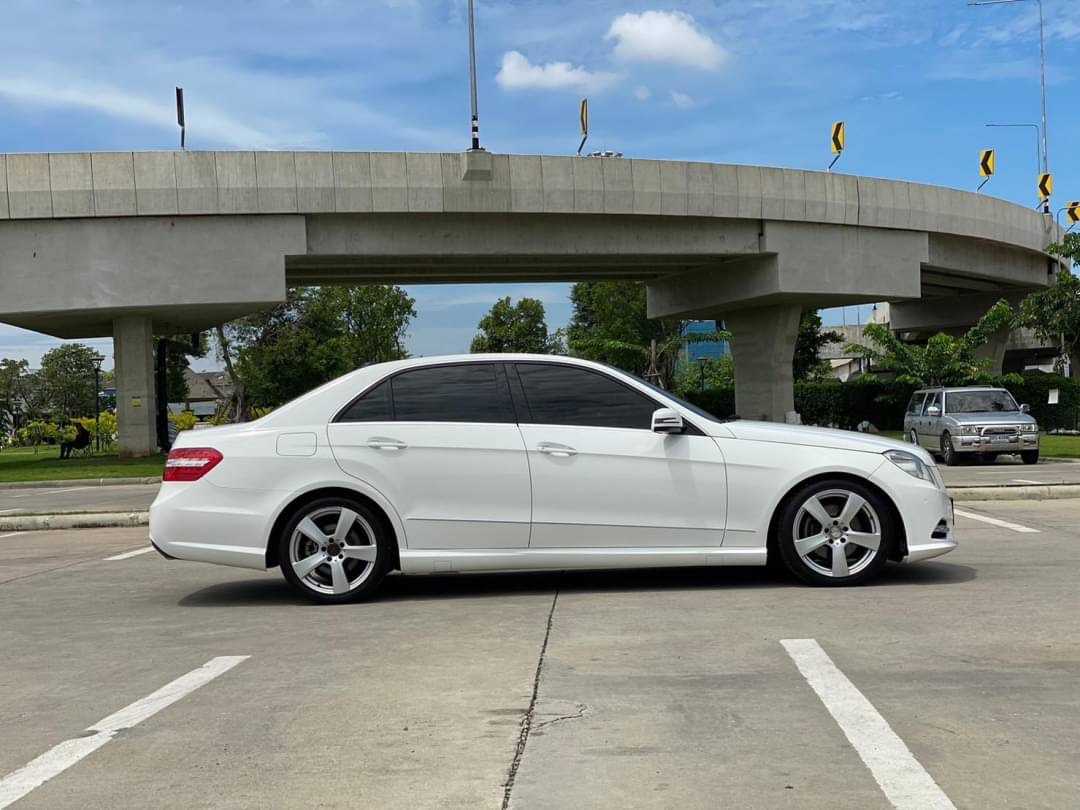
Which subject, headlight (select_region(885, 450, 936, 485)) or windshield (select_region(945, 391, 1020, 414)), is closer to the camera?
headlight (select_region(885, 450, 936, 485))

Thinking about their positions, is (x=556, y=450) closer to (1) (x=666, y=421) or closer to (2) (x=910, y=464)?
(1) (x=666, y=421)

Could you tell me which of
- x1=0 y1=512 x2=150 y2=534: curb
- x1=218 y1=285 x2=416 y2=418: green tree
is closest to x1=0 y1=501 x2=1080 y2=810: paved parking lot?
x1=0 y1=512 x2=150 y2=534: curb

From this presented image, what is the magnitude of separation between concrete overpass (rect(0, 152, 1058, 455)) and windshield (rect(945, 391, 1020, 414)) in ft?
38.0

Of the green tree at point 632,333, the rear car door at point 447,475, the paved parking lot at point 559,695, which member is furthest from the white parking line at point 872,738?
the green tree at point 632,333

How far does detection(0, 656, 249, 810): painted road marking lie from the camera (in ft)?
13.1

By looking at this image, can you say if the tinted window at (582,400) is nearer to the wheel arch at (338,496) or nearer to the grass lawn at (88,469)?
the wheel arch at (338,496)

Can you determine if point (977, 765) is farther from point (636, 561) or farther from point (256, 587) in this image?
point (256, 587)

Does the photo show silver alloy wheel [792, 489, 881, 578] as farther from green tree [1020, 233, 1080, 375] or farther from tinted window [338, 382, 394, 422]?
green tree [1020, 233, 1080, 375]

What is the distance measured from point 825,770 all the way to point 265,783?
1908 mm

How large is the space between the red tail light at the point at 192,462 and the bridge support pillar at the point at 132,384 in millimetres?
27923

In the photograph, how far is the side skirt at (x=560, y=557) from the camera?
7.45 m

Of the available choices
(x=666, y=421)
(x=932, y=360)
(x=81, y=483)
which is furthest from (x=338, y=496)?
(x=932, y=360)

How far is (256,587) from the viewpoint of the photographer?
8.62 meters

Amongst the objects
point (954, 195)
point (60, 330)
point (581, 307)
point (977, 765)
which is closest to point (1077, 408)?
point (954, 195)
